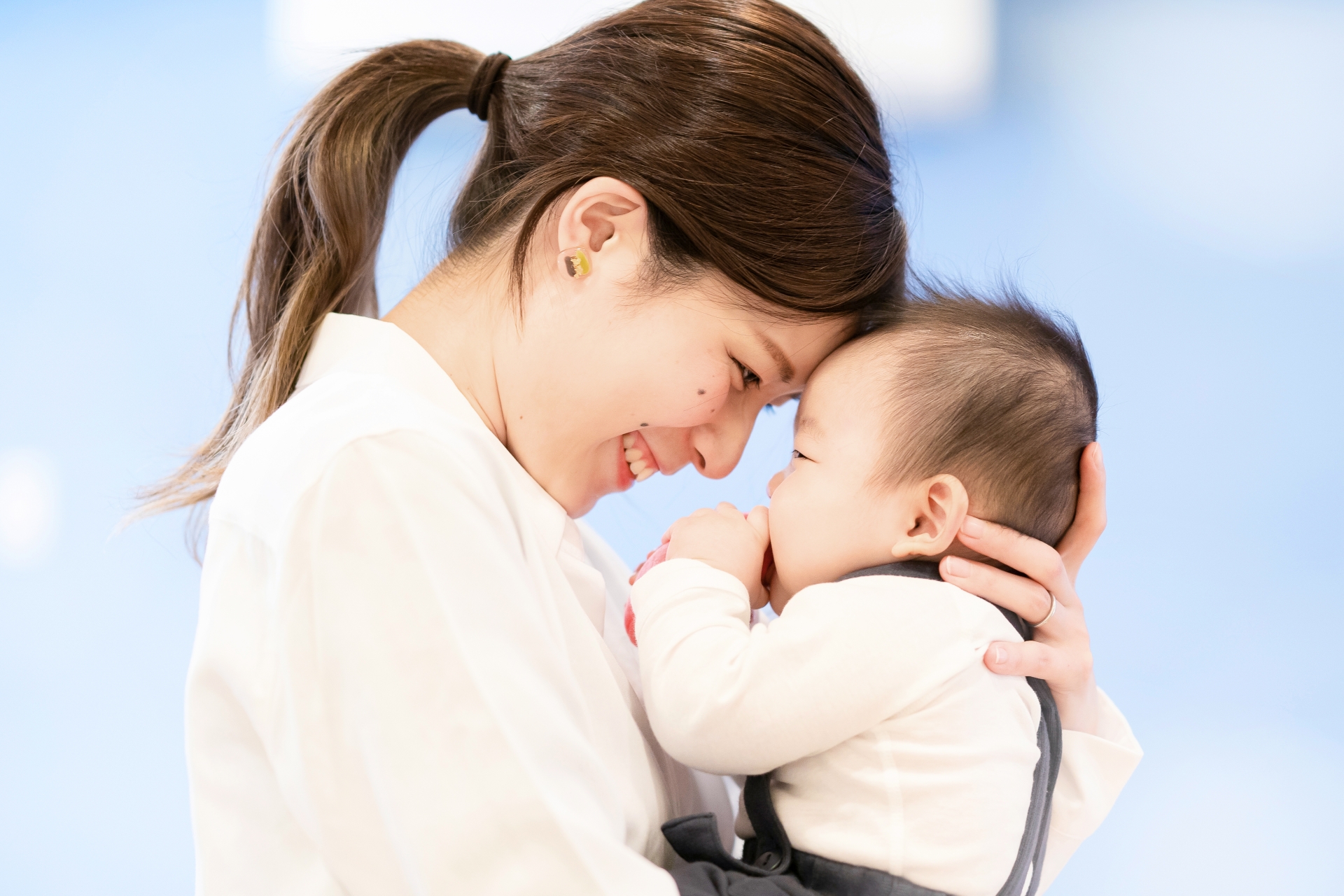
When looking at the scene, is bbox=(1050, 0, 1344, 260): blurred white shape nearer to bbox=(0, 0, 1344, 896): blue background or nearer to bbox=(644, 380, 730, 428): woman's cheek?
bbox=(0, 0, 1344, 896): blue background

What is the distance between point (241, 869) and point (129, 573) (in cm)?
158

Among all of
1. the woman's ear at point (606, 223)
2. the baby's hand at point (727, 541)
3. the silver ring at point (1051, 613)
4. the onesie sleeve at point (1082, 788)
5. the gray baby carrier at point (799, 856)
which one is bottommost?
the onesie sleeve at point (1082, 788)

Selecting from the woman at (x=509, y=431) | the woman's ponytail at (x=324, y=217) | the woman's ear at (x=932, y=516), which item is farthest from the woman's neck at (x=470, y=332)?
the woman's ear at (x=932, y=516)

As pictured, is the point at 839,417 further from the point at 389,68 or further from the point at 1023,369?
the point at 389,68

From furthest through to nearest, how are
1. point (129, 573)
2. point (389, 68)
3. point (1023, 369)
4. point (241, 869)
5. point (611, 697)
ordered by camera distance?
1. point (129, 573)
2. point (389, 68)
3. point (1023, 369)
4. point (611, 697)
5. point (241, 869)

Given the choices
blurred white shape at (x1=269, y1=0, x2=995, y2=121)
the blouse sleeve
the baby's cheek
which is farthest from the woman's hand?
blurred white shape at (x1=269, y1=0, x2=995, y2=121)

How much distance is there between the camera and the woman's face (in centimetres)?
104

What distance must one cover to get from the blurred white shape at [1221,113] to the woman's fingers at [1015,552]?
1315mm

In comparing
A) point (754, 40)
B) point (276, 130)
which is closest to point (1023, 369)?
point (754, 40)

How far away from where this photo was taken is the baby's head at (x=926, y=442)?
107 cm

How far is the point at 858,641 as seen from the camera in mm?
943

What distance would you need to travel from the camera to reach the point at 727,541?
1096 millimetres

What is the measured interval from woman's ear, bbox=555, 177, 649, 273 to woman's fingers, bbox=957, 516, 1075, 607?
444mm

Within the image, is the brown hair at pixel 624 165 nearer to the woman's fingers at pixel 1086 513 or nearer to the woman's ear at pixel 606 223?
the woman's ear at pixel 606 223
